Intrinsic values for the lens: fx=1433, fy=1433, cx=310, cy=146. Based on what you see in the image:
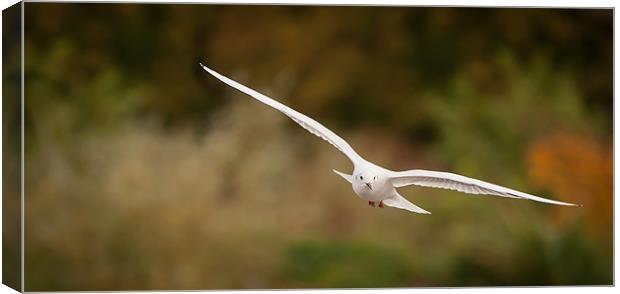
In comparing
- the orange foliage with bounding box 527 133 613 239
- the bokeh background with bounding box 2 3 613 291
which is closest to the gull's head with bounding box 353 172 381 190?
the bokeh background with bounding box 2 3 613 291

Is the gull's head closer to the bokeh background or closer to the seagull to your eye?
the seagull

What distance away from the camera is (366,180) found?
24.6ft

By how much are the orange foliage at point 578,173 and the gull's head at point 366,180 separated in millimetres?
1766

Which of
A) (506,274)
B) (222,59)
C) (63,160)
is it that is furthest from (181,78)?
(506,274)

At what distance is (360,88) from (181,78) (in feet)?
3.60

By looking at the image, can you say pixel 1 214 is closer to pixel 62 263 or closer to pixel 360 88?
pixel 62 263

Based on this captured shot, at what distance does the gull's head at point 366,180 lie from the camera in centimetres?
747

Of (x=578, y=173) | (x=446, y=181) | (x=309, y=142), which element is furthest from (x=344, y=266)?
(x=446, y=181)

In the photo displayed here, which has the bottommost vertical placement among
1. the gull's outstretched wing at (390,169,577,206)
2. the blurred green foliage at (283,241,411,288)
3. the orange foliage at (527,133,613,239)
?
the blurred green foliage at (283,241,411,288)

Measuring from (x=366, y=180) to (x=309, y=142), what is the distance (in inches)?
53.1

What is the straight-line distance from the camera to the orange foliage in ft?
29.4

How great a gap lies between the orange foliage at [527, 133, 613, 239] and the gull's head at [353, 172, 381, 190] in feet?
5.79

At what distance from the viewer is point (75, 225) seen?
8.39 metres

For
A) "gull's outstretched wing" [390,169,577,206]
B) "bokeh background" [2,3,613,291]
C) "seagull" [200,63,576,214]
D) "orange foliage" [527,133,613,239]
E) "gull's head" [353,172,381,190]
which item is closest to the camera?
"gull's outstretched wing" [390,169,577,206]
